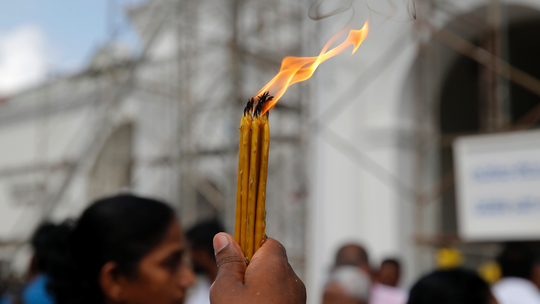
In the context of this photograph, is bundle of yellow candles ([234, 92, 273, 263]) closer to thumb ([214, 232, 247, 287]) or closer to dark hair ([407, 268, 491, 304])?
thumb ([214, 232, 247, 287])

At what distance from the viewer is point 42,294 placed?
7.45ft

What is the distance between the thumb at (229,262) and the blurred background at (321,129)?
2491 mm

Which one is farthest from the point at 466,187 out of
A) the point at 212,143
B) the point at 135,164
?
the point at 135,164

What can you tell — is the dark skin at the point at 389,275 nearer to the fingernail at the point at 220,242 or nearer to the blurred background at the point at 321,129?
the blurred background at the point at 321,129

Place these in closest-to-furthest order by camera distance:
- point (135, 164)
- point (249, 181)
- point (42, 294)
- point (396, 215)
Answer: point (249, 181) → point (42, 294) → point (396, 215) → point (135, 164)

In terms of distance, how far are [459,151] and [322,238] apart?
195 cm

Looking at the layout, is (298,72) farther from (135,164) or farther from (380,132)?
(135,164)

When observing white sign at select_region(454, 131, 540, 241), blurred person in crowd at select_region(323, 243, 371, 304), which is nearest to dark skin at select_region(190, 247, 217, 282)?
blurred person in crowd at select_region(323, 243, 371, 304)

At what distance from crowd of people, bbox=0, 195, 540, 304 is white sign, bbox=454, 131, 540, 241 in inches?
109

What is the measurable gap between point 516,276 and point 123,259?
288 centimetres

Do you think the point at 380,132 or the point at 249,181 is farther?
the point at 380,132

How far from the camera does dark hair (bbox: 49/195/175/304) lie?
1.54m

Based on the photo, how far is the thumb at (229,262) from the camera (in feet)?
2.68

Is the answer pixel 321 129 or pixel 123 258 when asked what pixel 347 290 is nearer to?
pixel 123 258
